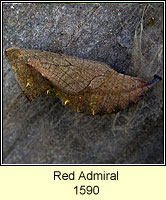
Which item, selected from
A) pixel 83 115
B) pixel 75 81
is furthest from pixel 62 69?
pixel 83 115

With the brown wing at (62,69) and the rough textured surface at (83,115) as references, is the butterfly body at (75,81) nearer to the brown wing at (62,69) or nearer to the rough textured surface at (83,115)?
the brown wing at (62,69)

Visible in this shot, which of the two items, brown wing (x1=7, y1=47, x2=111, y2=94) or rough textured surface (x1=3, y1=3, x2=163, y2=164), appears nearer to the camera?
brown wing (x1=7, y1=47, x2=111, y2=94)

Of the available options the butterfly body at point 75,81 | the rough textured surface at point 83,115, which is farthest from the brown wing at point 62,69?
the rough textured surface at point 83,115

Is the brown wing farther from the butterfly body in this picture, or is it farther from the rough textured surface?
the rough textured surface

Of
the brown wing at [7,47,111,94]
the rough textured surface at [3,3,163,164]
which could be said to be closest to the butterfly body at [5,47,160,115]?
the brown wing at [7,47,111,94]

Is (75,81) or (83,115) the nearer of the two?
(75,81)

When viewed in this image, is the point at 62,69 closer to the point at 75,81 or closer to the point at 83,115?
the point at 75,81

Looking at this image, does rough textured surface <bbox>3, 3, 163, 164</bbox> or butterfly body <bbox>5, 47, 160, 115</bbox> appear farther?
rough textured surface <bbox>3, 3, 163, 164</bbox>

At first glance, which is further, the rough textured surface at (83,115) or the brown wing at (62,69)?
the rough textured surface at (83,115)
